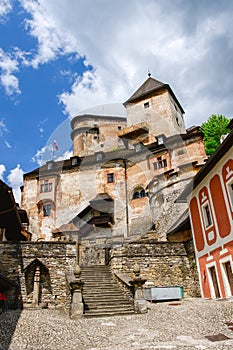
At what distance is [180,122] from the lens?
42469 millimetres

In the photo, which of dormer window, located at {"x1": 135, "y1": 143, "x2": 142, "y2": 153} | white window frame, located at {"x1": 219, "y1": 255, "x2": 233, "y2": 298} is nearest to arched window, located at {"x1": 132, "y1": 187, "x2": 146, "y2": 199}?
dormer window, located at {"x1": 135, "y1": 143, "x2": 142, "y2": 153}

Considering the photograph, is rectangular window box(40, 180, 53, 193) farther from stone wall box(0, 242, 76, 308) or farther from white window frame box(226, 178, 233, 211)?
white window frame box(226, 178, 233, 211)

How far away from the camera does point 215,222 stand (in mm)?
12320

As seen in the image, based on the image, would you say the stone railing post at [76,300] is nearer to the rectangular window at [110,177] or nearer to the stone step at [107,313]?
the stone step at [107,313]

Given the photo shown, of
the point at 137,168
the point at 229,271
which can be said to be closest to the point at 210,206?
the point at 229,271

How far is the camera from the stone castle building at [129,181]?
92.1 ft

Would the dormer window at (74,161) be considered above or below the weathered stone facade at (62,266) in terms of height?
above

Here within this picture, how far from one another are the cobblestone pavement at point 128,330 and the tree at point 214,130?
26.1 metres

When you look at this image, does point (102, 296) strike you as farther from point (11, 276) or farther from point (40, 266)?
point (11, 276)

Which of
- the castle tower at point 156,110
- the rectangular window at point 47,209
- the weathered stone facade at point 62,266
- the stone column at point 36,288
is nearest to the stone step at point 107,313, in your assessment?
the weathered stone facade at point 62,266

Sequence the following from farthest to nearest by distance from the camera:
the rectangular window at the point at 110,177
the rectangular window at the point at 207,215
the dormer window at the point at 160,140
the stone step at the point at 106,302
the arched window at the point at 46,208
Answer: the rectangular window at the point at 110,177, the arched window at the point at 46,208, the dormer window at the point at 160,140, the rectangular window at the point at 207,215, the stone step at the point at 106,302

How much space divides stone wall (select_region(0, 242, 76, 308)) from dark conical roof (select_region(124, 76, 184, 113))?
32050 mm

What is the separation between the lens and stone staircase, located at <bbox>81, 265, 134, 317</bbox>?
34.2 ft

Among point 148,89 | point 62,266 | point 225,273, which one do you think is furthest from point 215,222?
point 148,89
